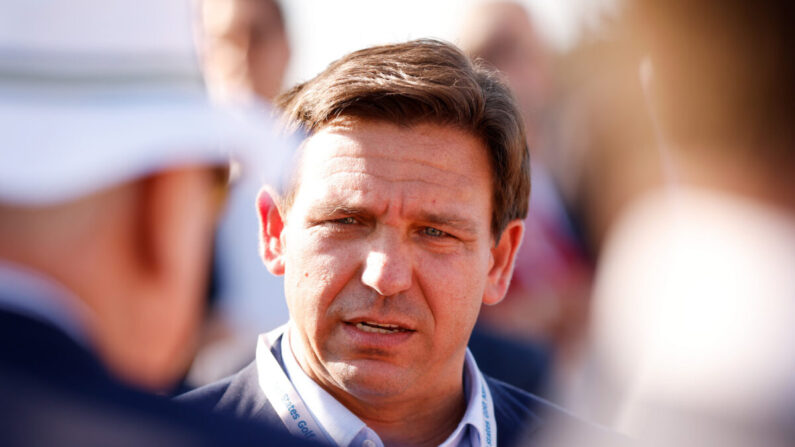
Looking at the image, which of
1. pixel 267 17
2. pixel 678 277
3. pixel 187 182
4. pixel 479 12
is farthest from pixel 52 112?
pixel 479 12

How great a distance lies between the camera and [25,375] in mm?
634

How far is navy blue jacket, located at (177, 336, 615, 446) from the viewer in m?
1.67

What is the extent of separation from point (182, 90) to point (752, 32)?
601 mm

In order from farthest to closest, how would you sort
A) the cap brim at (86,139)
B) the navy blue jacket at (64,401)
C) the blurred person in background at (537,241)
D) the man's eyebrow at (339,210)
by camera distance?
the blurred person in background at (537,241)
the man's eyebrow at (339,210)
the cap brim at (86,139)
the navy blue jacket at (64,401)

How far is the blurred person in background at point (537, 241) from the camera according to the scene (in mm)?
2533

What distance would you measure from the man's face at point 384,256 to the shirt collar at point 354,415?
3 cm

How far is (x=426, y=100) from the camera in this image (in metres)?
1.86

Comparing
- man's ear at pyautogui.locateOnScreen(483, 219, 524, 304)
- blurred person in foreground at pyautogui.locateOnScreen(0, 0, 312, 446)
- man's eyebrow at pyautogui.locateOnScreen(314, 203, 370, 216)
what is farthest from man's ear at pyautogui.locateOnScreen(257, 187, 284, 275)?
blurred person in foreground at pyautogui.locateOnScreen(0, 0, 312, 446)

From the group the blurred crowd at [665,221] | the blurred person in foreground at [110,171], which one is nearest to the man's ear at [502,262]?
the blurred crowd at [665,221]

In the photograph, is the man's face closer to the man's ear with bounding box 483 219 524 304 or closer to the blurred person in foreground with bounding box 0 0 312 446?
the man's ear with bounding box 483 219 524 304

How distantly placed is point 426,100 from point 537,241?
3.33 ft

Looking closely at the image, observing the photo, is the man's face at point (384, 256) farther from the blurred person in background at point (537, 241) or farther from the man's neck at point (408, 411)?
the blurred person in background at point (537, 241)

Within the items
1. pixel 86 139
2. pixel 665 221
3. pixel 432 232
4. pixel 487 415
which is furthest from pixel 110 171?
pixel 487 415

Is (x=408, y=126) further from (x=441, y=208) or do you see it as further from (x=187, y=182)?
(x=187, y=182)
